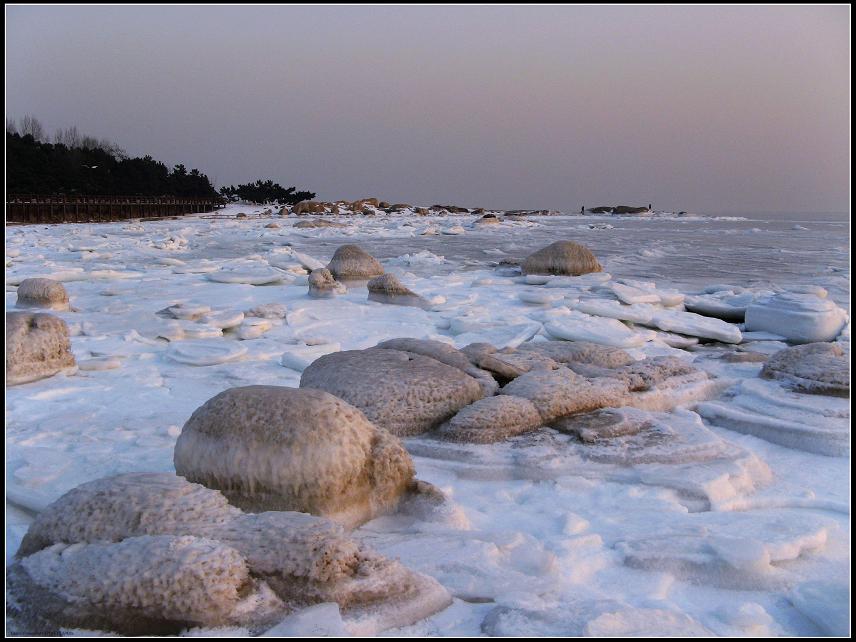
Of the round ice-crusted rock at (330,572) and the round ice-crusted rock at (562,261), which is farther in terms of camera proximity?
the round ice-crusted rock at (562,261)

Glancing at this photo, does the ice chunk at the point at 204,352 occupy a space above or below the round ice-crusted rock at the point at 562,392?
below

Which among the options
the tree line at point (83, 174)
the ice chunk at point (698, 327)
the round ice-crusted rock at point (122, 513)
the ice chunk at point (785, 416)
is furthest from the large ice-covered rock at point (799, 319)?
the tree line at point (83, 174)

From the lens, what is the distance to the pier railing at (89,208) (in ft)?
99.8

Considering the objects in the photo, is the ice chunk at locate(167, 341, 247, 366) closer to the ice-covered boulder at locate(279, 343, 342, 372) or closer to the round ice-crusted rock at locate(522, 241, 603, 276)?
the ice-covered boulder at locate(279, 343, 342, 372)

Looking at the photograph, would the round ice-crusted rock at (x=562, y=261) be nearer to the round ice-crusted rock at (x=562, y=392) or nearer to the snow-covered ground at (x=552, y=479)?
the snow-covered ground at (x=552, y=479)

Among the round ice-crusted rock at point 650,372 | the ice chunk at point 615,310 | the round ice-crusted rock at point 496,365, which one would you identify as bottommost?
the ice chunk at point 615,310

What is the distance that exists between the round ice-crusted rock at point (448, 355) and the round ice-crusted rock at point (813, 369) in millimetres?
1917

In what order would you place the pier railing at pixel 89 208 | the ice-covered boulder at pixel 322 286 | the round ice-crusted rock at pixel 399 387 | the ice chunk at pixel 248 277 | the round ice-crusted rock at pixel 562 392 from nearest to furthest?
the round ice-crusted rock at pixel 399 387 < the round ice-crusted rock at pixel 562 392 < the ice-covered boulder at pixel 322 286 < the ice chunk at pixel 248 277 < the pier railing at pixel 89 208

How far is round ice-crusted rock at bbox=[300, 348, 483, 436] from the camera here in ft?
12.4

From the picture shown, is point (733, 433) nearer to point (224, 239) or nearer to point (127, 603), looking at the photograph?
point (127, 603)

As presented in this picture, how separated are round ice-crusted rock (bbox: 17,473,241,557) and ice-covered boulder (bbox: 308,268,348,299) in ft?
21.1

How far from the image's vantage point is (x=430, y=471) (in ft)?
11.1

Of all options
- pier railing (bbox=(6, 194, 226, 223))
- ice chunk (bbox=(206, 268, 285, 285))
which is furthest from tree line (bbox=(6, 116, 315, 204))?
ice chunk (bbox=(206, 268, 285, 285))

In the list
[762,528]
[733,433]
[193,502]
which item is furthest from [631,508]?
[193,502]
